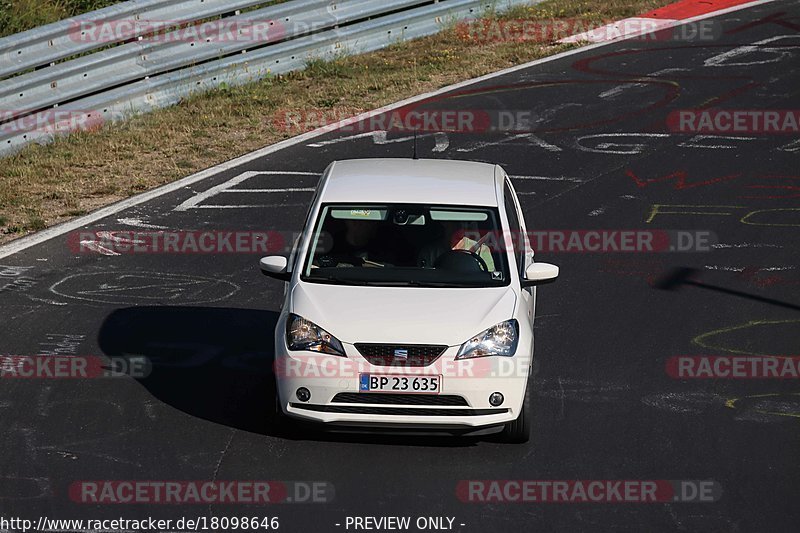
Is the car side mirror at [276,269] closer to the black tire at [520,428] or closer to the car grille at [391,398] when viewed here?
the car grille at [391,398]

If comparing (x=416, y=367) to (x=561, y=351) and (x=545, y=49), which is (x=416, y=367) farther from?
(x=545, y=49)

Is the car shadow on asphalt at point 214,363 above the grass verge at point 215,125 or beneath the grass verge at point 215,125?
beneath

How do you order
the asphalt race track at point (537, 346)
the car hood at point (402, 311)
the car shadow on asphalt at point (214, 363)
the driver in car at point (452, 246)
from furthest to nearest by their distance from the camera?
1. the driver in car at point (452, 246)
2. the car shadow on asphalt at point (214, 363)
3. the car hood at point (402, 311)
4. the asphalt race track at point (537, 346)

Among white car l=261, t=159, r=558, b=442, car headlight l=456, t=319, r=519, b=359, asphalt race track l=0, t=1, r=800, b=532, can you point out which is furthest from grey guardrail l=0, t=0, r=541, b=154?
car headlight l=456, t=319, r=519, b=359

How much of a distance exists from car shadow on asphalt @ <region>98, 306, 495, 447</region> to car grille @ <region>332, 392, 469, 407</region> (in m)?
0.31

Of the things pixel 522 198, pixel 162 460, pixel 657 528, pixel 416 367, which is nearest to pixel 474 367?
pixel 416 367

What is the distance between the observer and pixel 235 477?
779 cm

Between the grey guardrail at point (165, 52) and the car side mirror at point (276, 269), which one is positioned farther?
the grey guardrail at point (165, 52)

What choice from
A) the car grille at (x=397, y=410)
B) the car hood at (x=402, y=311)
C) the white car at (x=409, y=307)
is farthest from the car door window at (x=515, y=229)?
the car grille at (x=397, y=410)

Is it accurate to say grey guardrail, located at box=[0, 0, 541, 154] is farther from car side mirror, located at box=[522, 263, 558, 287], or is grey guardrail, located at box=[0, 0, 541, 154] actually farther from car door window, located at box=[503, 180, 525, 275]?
car side mirror, located at box=[522, 263, 558, 287]

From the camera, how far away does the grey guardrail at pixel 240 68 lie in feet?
51.9

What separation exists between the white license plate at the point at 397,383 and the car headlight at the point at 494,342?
0.87ft

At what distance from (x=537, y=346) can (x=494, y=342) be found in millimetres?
2091

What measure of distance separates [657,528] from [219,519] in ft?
8.34
